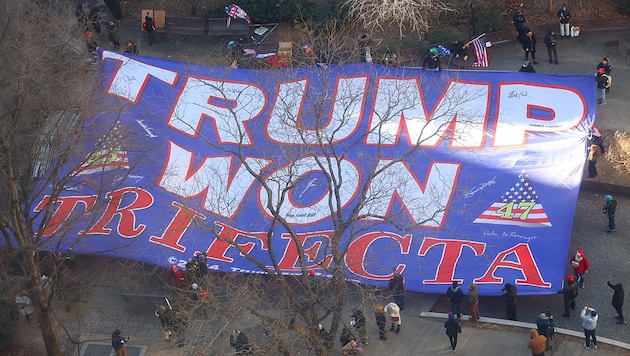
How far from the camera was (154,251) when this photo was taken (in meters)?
28.5

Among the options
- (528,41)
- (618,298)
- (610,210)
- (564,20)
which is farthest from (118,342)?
(564,20)

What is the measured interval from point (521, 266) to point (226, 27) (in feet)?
54.8

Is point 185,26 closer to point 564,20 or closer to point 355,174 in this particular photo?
point 355,174

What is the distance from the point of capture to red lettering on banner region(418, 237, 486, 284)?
26.9 m

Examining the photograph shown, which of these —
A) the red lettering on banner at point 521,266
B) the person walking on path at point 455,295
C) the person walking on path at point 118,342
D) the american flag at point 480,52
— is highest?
the american flag at point 480,52

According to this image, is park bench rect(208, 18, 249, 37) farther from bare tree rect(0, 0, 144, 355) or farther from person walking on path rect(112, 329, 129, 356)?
person walking on path rect(112, 329, 129, 356)

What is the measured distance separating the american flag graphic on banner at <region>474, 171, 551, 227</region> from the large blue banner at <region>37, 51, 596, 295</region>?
44 millimetres

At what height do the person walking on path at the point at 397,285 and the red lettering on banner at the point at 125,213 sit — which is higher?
the red lettering on banner at the point at 125,213

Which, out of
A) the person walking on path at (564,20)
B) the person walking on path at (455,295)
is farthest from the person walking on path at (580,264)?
the person walking on path at (564,20)

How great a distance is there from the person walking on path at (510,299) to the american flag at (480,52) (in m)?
11.2

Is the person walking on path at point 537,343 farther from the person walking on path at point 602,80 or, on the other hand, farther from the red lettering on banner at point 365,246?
the person walking on path at point 602,80

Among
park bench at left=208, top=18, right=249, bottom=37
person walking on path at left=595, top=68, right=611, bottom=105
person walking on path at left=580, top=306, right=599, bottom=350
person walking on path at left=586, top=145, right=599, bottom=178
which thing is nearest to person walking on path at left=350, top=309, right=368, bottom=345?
person walking on path at left=580, top=306, right=599, bottom=350

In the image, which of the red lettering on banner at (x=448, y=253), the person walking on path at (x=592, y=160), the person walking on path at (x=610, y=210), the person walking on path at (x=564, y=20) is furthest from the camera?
the person walking on path at (x=564, y=20)

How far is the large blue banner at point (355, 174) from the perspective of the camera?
2712cm
